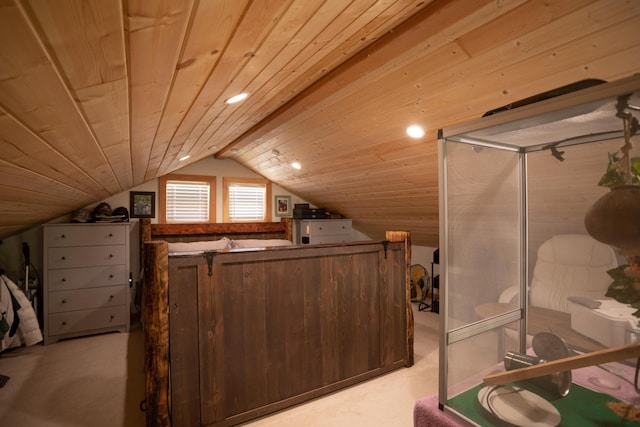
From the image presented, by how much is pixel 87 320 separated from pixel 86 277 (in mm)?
492

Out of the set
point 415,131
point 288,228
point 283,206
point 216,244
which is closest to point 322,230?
point 288,228

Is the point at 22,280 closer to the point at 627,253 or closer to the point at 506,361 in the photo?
the point at 506,361

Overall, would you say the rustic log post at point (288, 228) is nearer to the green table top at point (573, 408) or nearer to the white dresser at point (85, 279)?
the white dresser at point (85, 279)

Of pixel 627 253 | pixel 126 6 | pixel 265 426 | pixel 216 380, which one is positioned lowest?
pixel 265 426

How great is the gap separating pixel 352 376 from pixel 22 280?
3.91m

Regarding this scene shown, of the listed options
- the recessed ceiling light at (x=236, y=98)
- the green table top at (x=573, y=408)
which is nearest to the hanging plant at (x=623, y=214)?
the green table top at (x=573, y=408)

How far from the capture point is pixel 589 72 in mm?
1403

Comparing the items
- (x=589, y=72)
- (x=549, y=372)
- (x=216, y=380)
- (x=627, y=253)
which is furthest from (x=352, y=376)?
(x=589, y=72)

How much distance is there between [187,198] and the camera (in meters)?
4.60

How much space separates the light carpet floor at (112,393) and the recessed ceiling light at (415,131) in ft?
6.35

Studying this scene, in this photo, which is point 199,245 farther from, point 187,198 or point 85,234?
point 85,234

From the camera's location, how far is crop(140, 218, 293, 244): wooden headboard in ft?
13.9

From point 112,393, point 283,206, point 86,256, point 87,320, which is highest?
point 283,206

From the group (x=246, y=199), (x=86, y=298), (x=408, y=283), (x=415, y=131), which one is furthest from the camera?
(x=246, y=199)
